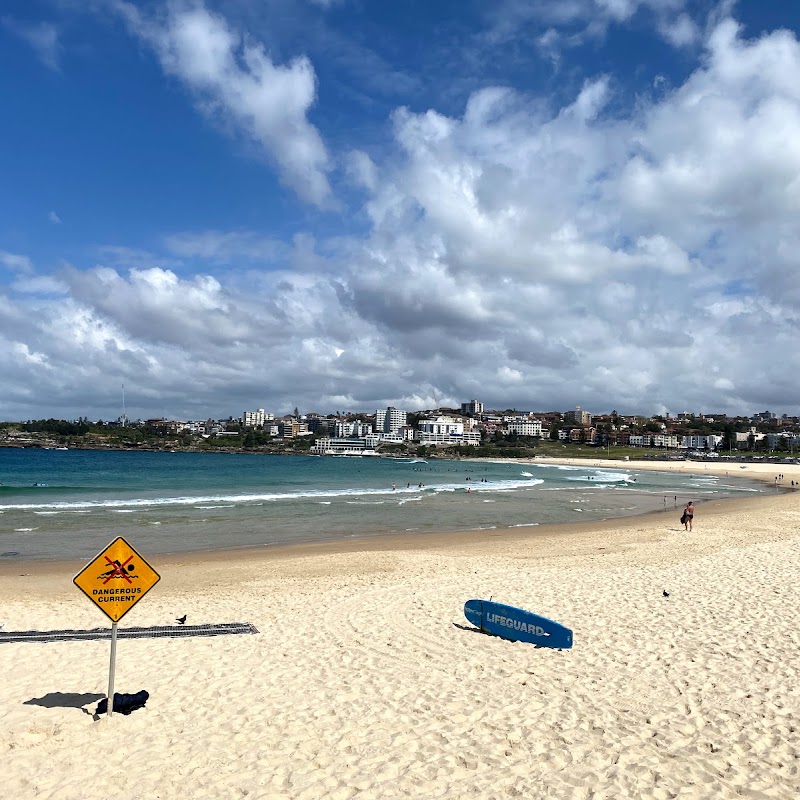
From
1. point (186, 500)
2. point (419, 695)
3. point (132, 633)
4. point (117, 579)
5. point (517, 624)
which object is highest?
point (117, 579)

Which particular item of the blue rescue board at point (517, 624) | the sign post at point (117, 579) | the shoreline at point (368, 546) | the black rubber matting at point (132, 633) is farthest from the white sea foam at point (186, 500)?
the sign post at point (117, 579)

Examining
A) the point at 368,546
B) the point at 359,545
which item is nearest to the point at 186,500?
the point at 359,545

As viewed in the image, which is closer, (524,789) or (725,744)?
(524,789)

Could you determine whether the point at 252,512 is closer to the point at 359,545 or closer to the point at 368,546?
the point at 359,545

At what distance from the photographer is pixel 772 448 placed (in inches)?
7372

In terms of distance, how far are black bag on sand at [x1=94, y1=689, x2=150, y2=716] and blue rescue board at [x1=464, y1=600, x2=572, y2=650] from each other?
5.31m

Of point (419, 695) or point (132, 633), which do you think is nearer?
point (419, 695)

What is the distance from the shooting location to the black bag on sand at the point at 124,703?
6820mm

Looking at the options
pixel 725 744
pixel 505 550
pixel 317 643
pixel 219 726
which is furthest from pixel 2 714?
pixel 505 550

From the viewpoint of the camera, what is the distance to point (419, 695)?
7363mm

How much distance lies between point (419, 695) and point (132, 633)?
17.6 ft

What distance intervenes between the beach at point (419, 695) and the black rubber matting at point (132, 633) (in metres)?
0.29

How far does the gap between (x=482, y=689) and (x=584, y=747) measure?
5.73ft

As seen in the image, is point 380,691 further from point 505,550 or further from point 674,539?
point 674,539
